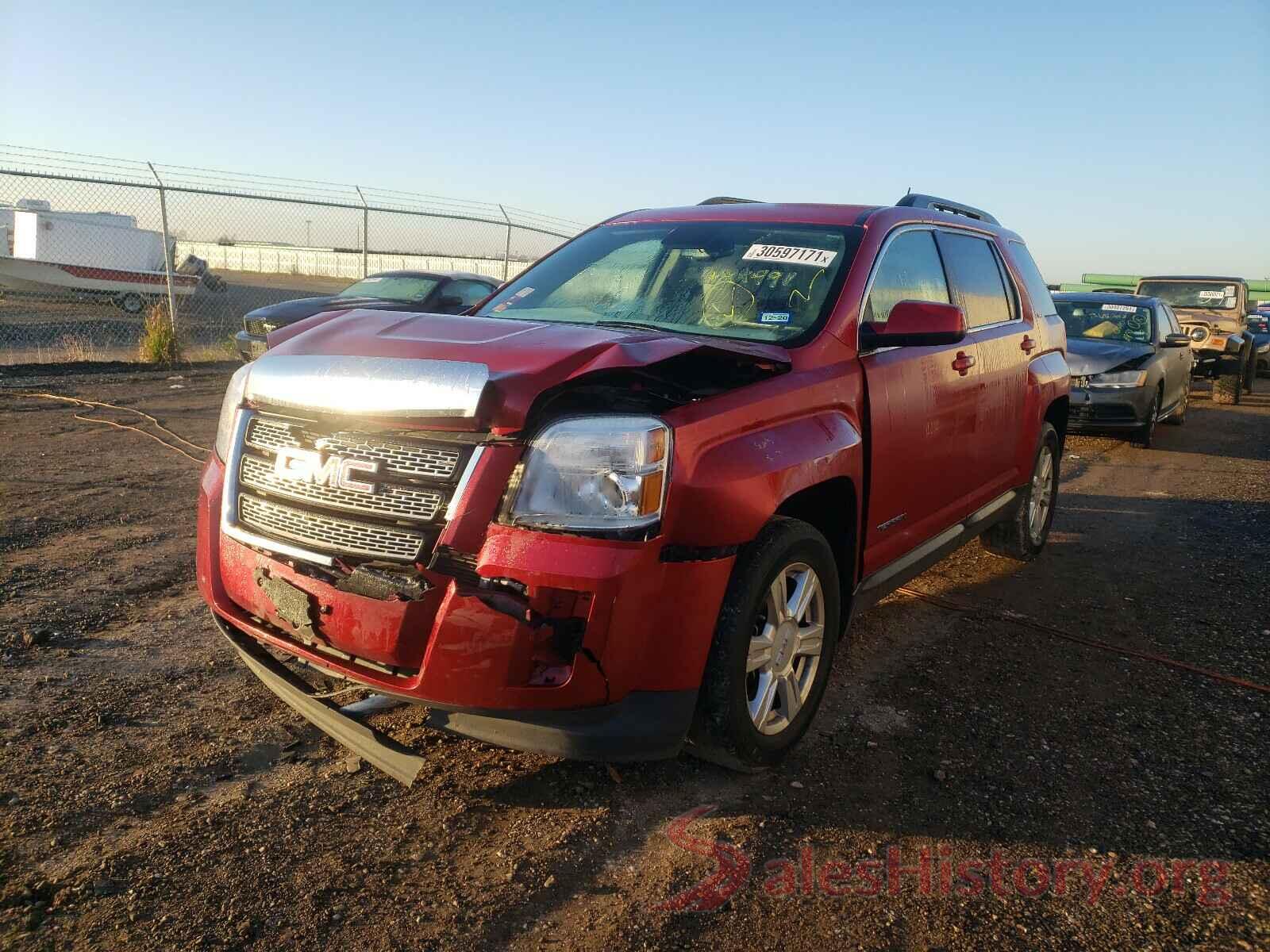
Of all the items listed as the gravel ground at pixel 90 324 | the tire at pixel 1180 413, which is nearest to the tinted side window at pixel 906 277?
the tire at pixel 1180 413

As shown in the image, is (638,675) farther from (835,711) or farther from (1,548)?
(1,548)

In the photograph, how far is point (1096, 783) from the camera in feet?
10.3

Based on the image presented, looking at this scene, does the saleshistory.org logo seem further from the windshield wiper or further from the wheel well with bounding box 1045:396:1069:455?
the wheel well with bounding box 1045:396:1069:455

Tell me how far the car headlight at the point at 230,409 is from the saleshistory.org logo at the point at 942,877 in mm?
1760

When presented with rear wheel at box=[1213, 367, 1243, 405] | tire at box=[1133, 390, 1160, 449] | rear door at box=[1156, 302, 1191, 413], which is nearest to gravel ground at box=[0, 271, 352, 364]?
tire at box=[1133, 390, 1160, 449]

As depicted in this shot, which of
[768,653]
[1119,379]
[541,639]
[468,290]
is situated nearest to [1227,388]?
[1119,379]

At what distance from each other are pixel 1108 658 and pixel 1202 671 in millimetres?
357

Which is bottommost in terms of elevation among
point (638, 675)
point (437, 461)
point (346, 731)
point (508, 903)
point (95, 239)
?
point (508, 903)

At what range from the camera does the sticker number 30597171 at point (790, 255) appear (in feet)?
12.1

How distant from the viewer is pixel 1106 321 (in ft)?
39.0

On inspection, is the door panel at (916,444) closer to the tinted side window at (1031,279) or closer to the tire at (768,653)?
the tire at (768,653)

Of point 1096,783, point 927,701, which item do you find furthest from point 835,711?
point 1096,783

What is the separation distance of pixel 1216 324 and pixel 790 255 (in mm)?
15679

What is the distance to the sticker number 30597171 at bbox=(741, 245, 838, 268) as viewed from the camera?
3688 mm
